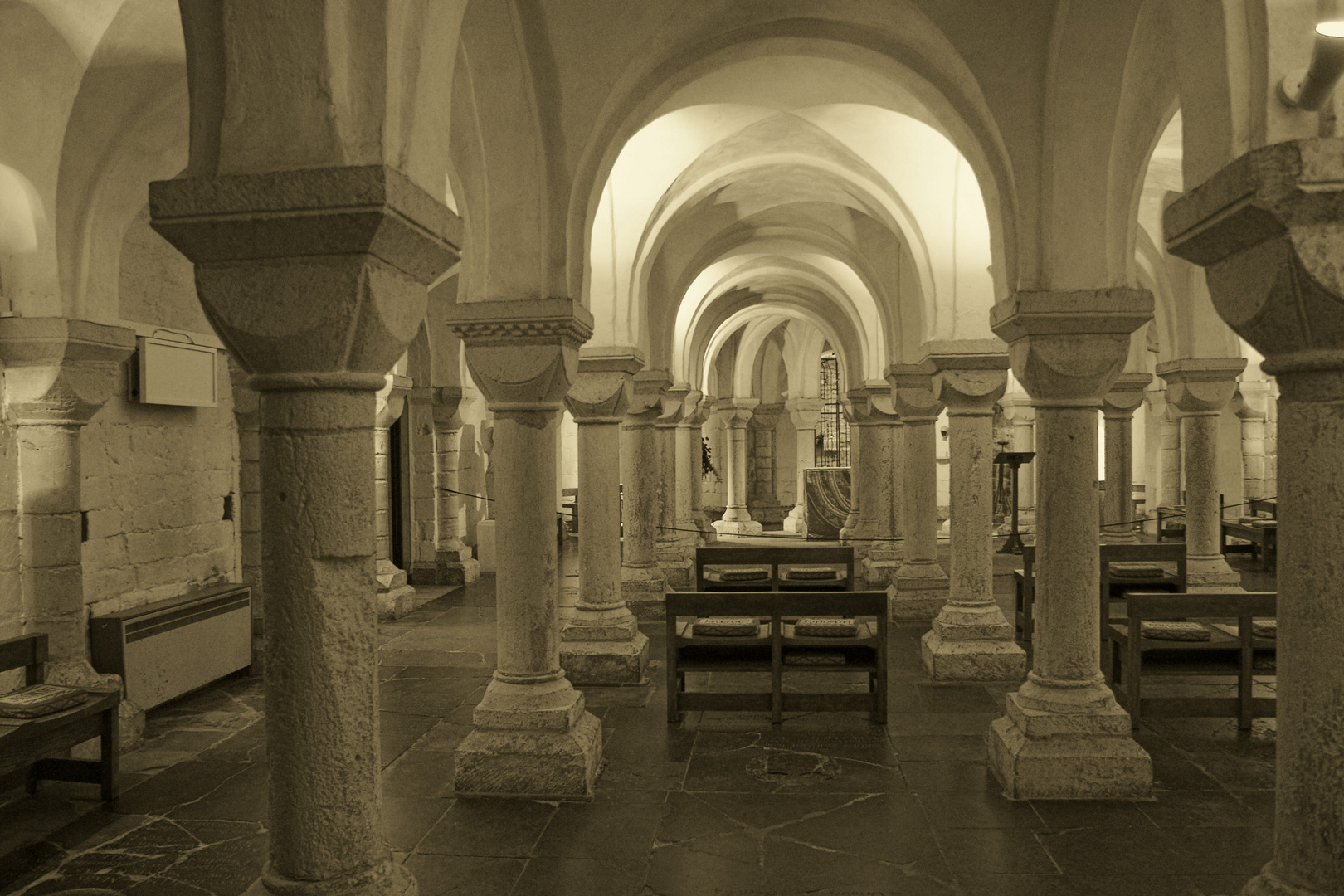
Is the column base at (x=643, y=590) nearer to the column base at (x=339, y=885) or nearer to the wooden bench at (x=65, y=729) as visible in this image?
the wooden bench at (x=65, y=729)

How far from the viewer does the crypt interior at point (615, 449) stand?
229 centimetres

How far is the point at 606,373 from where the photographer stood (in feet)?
22.6

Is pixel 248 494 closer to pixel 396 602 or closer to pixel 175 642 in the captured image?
pixel 396 602

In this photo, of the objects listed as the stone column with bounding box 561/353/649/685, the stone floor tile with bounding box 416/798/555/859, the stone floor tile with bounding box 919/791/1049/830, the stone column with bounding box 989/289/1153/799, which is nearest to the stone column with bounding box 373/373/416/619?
the stone column with bounding box 561/353/649/685

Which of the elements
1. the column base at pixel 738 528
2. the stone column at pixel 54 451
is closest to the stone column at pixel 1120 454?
the column base at pixel 738 528

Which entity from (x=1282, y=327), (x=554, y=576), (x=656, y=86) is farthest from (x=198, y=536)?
(x=1282, y=327)

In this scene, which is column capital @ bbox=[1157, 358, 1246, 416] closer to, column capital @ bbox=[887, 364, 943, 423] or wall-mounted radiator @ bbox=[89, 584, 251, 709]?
column capital @ bbox=[887, 364, 943, 423]

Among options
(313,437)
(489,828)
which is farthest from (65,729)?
(313,437)

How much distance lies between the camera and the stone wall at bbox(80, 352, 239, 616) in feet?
19.3

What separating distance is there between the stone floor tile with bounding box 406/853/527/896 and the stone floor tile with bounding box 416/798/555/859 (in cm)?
5

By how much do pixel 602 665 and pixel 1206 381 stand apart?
6.67m

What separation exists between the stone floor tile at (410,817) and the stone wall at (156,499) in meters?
2.76

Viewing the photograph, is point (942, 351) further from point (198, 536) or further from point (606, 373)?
point (198, 536)

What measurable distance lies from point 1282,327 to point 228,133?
261cm
